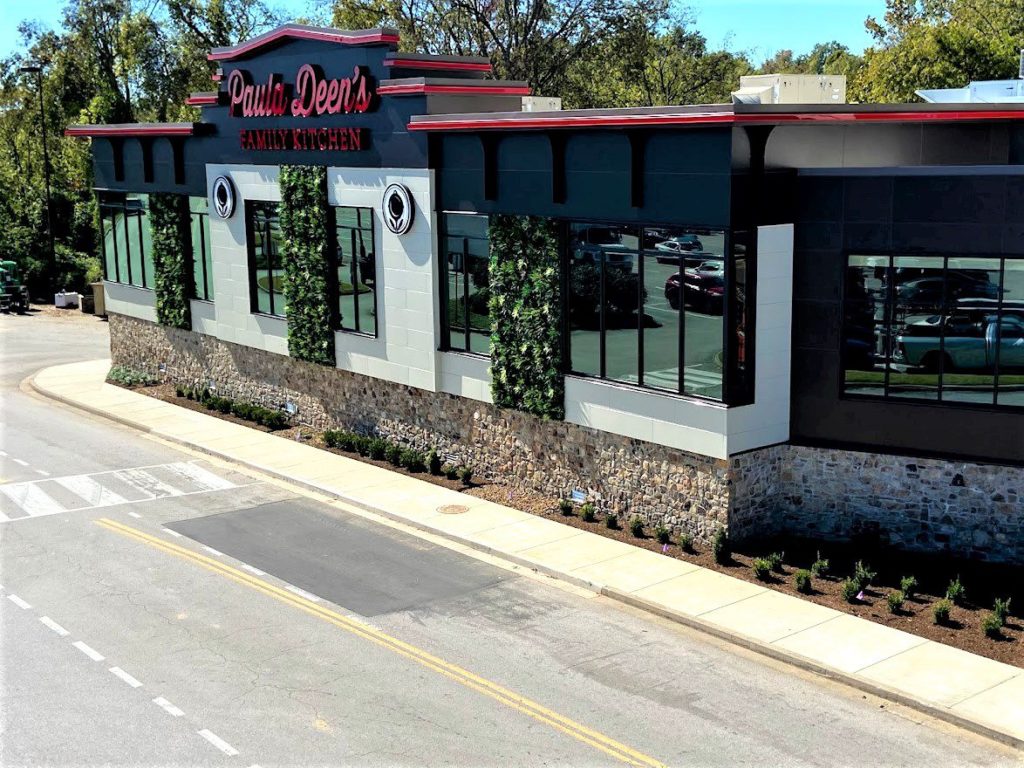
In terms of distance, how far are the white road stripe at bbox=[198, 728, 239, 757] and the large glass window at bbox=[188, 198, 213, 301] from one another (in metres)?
21.8

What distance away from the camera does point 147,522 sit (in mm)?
23281

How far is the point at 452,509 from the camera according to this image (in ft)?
77.5

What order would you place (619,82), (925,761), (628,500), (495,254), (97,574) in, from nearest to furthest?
(925,761) → (97,574) → (628,500) → (495,254) → (619,82)

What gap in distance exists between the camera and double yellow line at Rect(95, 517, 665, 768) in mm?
13781

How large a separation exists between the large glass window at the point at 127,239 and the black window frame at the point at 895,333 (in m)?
23.9

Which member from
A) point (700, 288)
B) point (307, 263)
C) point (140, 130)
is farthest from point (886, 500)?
point (140, 130)

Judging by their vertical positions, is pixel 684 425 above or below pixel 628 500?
above

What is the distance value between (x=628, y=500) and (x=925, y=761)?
31.0ft

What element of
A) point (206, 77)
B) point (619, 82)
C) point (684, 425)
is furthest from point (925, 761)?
point (206, 77)

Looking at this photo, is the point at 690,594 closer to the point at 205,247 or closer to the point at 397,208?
the point at 397,208

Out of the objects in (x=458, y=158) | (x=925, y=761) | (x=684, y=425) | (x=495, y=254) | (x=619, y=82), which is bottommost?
(x=925, y=761)

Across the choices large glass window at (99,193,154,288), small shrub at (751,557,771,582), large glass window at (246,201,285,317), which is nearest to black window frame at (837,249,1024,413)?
small shrub at (751,557,771,582)

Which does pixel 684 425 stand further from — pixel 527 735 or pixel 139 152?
pixel 139 152

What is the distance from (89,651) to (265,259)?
54.3 feet
